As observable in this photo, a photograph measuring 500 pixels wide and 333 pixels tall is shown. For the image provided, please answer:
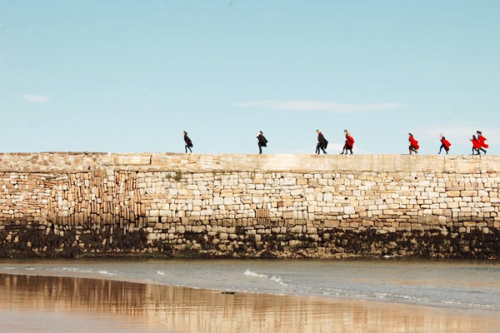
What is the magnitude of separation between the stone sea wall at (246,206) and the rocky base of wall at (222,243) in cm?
3

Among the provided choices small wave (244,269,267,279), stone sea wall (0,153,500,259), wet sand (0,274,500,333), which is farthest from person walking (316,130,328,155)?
wet sand (0,274,500,333)

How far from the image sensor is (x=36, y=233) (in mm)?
26328

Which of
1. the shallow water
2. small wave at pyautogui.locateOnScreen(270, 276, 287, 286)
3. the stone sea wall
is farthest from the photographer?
the stone sea wall

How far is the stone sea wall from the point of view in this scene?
2612 centimetres

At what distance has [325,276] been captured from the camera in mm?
20516

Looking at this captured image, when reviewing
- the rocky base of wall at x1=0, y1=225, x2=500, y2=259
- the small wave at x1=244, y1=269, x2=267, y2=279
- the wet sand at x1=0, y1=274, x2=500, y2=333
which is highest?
the rocky base of wall at x1=0, y1=225, x2=500, y2=259

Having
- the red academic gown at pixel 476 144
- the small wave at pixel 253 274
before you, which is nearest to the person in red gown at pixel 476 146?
the red academic gown at pixel 476 144

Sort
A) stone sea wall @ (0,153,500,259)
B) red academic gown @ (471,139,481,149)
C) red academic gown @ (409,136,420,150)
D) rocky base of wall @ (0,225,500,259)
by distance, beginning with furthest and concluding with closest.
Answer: red academic gown @ (409,136,420,150), red academic gown @ (471,139,481,149), stone sea wall @ (0,153,500,259), rocky base of wall @ (0,225,500,259)

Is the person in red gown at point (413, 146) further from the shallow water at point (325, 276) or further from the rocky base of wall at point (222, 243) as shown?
the shallow water at point (325, 276)

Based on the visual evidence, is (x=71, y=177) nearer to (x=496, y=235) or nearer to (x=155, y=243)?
(x=155, y=243)

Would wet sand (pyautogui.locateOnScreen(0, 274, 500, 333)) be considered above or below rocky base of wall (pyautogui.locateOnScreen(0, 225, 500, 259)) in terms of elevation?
below

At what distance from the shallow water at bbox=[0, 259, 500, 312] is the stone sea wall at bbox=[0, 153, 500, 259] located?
940mm

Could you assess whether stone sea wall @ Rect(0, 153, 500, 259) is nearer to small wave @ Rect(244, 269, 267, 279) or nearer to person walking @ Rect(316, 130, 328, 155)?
person walking @ Rect(316, 130, 328, 155)

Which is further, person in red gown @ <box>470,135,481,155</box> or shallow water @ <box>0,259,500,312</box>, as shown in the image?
person in red gown @ <box>470,135,481,155</box>
